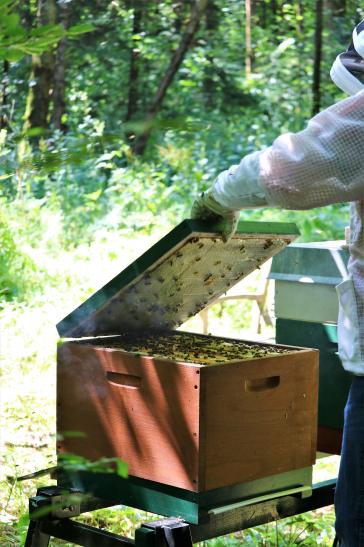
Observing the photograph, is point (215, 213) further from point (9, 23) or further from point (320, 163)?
point (9, 23)

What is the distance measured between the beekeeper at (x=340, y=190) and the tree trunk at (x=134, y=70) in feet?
34.9

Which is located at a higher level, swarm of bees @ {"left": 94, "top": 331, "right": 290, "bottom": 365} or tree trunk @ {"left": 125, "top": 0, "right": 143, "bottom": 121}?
swarm of bees @ {"left": 94, "top": 331, "right": 290, "bottom": 365}

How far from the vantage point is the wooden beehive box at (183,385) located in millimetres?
1793

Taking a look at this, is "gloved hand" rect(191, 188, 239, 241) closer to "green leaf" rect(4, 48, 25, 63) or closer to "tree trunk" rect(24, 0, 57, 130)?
"green leaf" rect(4, 48, 25, 63)

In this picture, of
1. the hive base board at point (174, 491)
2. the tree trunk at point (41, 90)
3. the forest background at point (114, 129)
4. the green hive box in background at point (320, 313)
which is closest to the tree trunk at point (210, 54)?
the forest background at point (114, 129)

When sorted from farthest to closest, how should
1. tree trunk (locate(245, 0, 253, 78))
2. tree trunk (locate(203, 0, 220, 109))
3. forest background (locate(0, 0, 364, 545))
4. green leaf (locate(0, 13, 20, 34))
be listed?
tree trunk (locate(203, 0, 220, 109)) < tree trunk (locate(245, 0, 253, 78)) < forest background (locate(0, 0, 364, 545)) < green leaf (locate(0, 13, 20, 34))

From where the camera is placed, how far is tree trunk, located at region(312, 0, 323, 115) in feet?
34.8

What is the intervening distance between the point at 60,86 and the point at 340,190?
33.8 feet

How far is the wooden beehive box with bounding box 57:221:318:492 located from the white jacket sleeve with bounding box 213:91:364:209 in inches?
9.2

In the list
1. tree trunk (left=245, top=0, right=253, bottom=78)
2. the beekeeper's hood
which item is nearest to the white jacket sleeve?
the beekeeper's hood

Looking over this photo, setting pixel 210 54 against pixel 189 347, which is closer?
pixel 189 347

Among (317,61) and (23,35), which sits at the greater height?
(23,35)

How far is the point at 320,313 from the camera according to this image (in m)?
2.44

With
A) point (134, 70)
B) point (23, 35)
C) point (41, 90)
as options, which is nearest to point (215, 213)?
point (23, 35)
